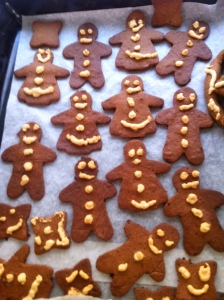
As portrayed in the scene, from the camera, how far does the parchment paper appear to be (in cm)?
113

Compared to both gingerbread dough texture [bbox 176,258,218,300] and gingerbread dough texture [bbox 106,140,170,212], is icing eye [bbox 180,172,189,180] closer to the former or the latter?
gingerbread dough texture [bbox 106,140,170,212]

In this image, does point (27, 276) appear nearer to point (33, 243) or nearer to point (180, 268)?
point (33, 243)

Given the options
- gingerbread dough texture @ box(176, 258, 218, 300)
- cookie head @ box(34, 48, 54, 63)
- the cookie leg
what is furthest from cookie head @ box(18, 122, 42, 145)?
gingerbread dough texture @ box(176, 258, 218, 300)

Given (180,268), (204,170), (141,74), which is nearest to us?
(180,268)

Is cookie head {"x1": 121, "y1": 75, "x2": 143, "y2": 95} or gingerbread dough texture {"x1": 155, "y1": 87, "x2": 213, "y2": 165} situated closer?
gingerbread dough texture {"x1": 155, "y1": 87, "x2": 213, "y2": 165}

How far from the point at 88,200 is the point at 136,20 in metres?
0.68

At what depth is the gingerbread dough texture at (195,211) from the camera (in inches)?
42.9

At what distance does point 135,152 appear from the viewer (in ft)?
4.00

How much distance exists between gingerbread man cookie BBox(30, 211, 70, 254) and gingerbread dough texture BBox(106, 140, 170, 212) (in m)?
0.18

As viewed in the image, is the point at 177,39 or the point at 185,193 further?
the point at 177,39

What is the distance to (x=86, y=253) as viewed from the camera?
3.70ft

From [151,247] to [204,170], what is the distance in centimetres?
28

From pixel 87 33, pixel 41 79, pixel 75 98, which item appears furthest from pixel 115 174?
pixel 87 33

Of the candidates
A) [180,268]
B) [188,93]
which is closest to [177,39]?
[188,93]
